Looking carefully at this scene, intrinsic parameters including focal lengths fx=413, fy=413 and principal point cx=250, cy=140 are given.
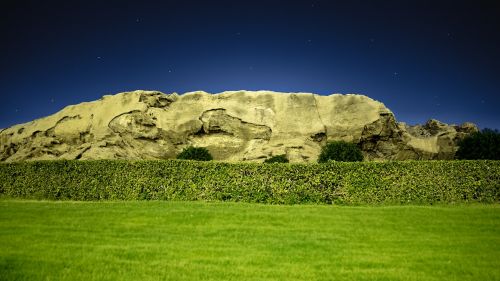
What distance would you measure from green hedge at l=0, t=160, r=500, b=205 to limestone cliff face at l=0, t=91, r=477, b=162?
918 inches

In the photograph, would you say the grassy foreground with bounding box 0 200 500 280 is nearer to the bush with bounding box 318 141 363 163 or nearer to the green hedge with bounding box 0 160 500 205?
the green hedge with bounding box 0 160 500 205

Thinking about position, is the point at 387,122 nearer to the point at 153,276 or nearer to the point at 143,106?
the point at 143,106

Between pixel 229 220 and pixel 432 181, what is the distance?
496 inches

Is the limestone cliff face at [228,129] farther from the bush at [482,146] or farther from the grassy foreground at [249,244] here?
the grassy foreground at [249,244]

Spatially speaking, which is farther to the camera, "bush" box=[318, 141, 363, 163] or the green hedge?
"bush" box=[318, 141, 363, 163]

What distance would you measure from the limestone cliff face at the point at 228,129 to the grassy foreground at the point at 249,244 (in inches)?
1204

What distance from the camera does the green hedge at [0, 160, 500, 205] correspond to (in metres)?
21.9

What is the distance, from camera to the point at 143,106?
52.8m

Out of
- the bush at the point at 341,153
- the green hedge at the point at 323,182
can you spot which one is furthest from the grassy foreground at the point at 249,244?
the bush at the point at 341,153

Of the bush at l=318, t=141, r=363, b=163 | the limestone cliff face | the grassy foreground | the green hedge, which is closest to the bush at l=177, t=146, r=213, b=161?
the bush at l=318, t=141, r=363, b=163

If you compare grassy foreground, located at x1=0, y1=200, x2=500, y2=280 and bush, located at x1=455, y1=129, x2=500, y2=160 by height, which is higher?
bush, located at x1=455, y1=129, x2=500, y2=160

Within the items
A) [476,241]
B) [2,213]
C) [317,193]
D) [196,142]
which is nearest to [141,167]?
[2,213]

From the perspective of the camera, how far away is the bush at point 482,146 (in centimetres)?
3126

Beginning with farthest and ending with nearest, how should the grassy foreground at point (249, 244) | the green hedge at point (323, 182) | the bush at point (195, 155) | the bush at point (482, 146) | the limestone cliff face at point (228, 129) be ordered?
the limestone cliff face at point (228, 129)
the bush at point (195, 155)
the bush at point (482, 146)
the green hedge at point (323, 182)
the grassy foreground at point (249, 244)
